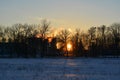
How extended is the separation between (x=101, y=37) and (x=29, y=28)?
3096 cm

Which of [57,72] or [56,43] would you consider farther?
[56,43]

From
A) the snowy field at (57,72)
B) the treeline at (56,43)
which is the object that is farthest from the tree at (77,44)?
the snowy field at (57,72)

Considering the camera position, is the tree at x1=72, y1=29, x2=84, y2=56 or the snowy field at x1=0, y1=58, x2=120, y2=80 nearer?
the snowy field at x1=0, y1=58, x2=120, y2=80

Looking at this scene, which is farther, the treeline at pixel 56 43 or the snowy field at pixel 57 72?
the treeline at pixel 56 43

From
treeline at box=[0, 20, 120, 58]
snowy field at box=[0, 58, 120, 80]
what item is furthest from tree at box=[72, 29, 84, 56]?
snowy field at box=[0, 58, 120, 80]

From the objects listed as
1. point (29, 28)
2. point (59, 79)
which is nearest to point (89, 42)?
point (29, 28)

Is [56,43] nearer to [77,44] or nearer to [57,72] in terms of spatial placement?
[77,44]

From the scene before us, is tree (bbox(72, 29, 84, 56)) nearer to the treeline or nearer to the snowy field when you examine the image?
the treeline

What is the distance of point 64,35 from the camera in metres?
175

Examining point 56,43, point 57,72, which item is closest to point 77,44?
point 56,43

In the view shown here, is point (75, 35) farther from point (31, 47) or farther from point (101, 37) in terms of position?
point (31, 47)

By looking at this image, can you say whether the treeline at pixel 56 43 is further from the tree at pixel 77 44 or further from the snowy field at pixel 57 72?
the snowy field at pixel 57 72

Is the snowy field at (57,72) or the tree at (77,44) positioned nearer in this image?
the snowy field at (57,72)

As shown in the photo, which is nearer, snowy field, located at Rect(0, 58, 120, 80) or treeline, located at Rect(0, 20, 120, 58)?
snowy field, located at Rect(0, 58, 120, 80)
